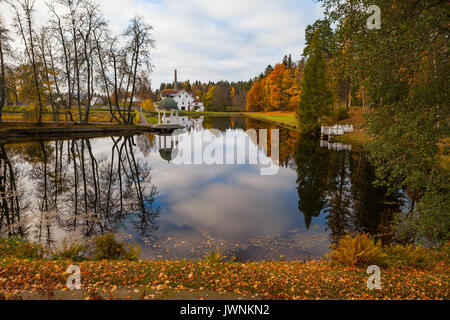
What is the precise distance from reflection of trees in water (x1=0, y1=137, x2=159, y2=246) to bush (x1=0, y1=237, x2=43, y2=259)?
653 millimetres

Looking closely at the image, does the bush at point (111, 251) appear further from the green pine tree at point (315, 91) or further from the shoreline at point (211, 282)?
the green pine tree at point (315, 91)

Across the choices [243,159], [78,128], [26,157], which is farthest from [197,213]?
[78,128]

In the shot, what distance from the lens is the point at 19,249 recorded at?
609 centimetres

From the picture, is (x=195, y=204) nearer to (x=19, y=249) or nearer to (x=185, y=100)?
(x=19, y=249)

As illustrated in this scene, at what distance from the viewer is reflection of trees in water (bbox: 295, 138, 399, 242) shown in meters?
8.31

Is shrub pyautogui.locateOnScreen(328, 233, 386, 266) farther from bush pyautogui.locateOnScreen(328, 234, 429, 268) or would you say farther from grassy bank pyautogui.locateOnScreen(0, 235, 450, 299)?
grassy bank pyautogui.locateOnScreen(0, 235, 450, 299)

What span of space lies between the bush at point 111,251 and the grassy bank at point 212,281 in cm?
92

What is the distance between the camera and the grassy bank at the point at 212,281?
13.6ft

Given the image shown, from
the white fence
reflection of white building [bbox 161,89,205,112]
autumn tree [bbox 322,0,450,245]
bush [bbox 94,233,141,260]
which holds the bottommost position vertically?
bush [bbox 94,233,141,260]

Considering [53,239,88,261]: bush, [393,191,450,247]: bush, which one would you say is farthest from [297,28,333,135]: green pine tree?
[53,239,88,261]: bush

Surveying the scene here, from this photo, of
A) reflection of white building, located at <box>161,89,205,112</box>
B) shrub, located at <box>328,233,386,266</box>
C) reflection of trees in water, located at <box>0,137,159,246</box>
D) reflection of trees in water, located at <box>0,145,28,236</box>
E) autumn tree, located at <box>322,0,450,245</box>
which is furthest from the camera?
reflection of white building, located at <box>161,89,205,112</box>

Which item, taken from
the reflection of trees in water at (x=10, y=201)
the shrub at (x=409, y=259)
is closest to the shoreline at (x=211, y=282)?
the shrub at (x=409, y=259)

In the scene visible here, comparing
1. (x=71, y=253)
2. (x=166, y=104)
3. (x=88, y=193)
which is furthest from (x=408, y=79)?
(x=166, y=104)
